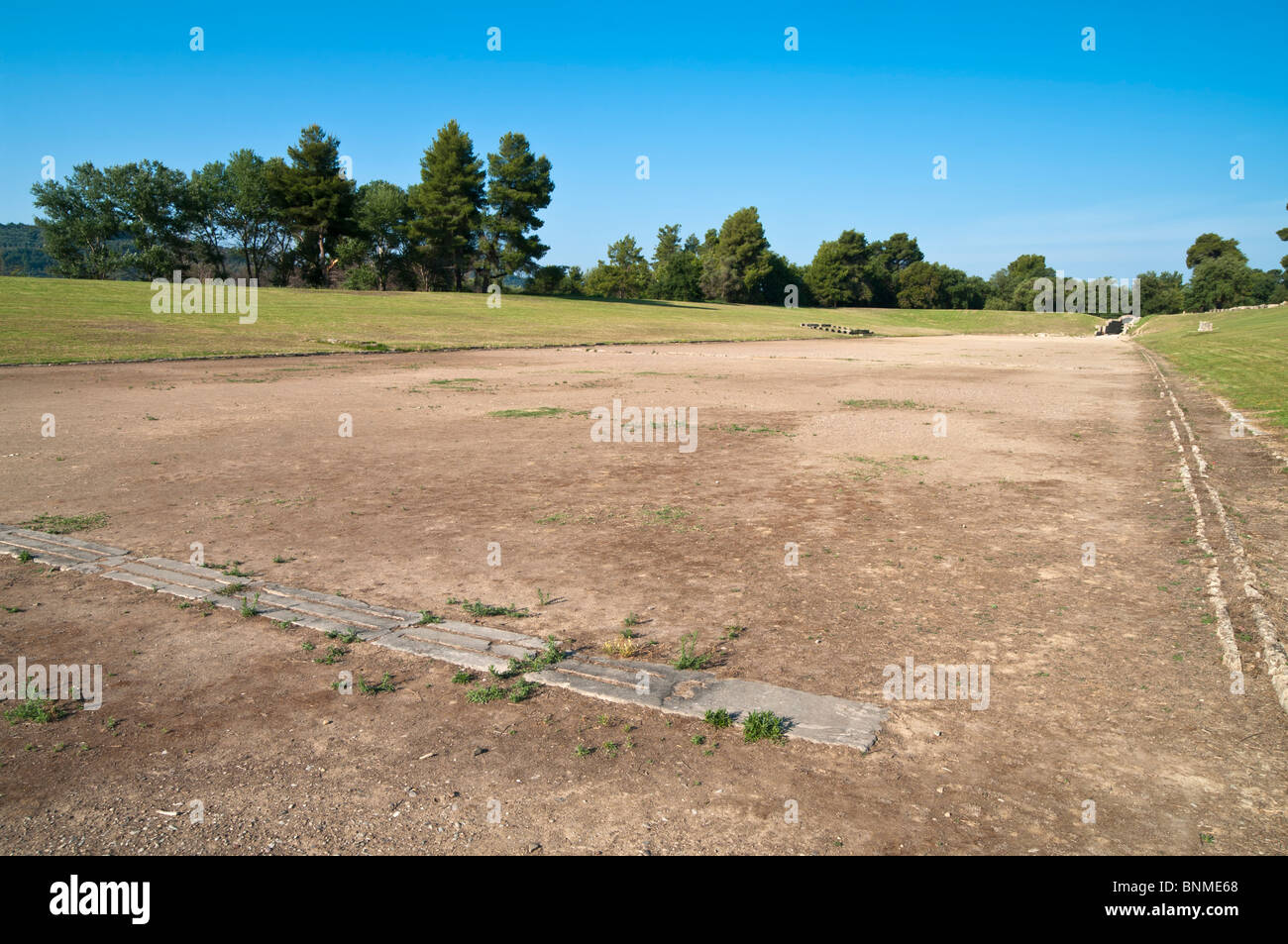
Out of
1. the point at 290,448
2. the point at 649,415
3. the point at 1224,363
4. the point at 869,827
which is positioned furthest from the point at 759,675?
the point at 1224,363

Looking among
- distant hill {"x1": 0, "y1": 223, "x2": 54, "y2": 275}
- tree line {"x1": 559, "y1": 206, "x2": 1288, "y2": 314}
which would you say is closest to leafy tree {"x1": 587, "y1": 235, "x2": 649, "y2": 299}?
tree line {"x1": 559, "y1": 206, "x2": 1288, "y2": 314}

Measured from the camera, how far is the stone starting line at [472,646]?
174 inches

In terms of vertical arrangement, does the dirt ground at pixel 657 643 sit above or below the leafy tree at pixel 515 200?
below

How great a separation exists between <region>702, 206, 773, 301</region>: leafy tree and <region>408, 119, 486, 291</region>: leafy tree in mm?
39017

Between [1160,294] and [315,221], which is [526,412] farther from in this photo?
[1160,294]

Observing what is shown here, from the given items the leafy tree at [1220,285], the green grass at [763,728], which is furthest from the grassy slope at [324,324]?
the leafy tree at [1220,285]

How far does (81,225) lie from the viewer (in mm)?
70125

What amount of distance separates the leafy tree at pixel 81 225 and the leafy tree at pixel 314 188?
1535cm

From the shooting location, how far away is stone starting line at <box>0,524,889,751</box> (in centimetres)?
441

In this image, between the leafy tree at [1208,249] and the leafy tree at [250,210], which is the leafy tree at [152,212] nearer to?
the leafy tree at [250,210]

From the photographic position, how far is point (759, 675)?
191 inches

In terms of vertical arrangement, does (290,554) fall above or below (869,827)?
above

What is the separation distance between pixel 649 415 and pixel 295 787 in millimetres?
13213
